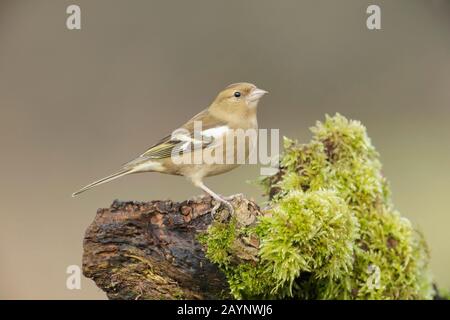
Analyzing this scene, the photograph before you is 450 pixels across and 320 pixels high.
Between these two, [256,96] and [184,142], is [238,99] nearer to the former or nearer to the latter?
[256,96]

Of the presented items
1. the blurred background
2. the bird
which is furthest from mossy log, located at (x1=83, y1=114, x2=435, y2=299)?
the blurred background

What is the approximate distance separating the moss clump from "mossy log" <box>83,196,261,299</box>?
0.11m

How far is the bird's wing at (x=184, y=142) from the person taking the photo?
4.29 metres

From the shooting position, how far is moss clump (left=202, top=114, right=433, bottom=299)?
3.26 m

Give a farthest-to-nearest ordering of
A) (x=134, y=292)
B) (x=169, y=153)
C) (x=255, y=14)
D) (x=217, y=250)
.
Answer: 1. (x=255, y=14)
2. (x=169, y=153)
3. (x=134, y=292)
4. (x=217, y=250)

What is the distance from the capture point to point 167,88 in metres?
10.1

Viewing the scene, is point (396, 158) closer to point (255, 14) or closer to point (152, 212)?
point (255, 14)

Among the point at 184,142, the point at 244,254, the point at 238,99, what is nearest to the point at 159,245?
the point at 244,254

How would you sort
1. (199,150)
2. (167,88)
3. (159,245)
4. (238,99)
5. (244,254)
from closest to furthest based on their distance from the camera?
(244,254) < (159,245) < (199,150) < (238,99) < (167,88)

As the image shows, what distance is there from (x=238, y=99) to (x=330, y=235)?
5.35ft

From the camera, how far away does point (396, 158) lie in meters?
9.59

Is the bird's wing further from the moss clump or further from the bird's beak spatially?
the moss clump
